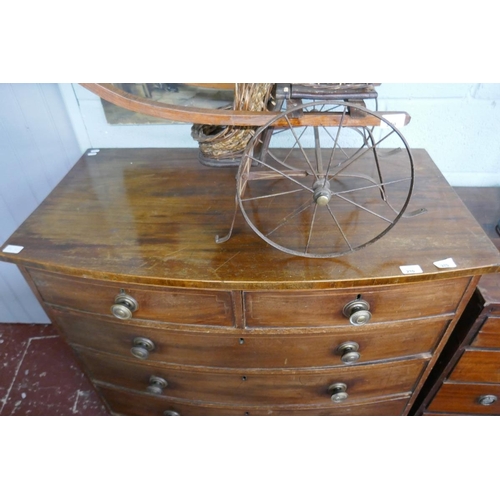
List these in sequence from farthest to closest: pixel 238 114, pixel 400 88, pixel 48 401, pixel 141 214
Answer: pixel 48 401 < pixel 400 88 < pixel 141 214 < pixel 238 114

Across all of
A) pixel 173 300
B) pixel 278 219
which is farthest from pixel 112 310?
pixel 278 219

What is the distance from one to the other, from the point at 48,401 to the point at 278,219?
4.26ft

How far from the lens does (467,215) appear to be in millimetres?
983

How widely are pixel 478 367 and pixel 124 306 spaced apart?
1015mm

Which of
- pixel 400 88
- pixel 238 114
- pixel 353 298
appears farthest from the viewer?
pixel 400 88

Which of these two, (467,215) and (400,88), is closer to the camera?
(467,215)

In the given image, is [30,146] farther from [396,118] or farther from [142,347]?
[396,118]

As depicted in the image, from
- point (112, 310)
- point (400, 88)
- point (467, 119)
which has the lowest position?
point (112, 310)

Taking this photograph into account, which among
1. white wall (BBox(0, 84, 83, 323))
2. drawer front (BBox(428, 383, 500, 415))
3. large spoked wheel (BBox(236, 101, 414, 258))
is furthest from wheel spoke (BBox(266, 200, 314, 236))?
white wall (BBox(0, 84, 83, 323))

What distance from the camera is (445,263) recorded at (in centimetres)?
85

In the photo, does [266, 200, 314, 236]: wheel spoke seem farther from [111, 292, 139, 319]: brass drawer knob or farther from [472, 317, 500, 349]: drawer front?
[472, 317, 500, 349]: drawer front

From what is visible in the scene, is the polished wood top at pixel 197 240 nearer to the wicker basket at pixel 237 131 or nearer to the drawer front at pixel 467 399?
the wicker basket at pixel 237 131

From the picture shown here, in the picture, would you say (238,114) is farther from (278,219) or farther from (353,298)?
(353,298)

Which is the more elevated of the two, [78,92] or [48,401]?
[78,92]
